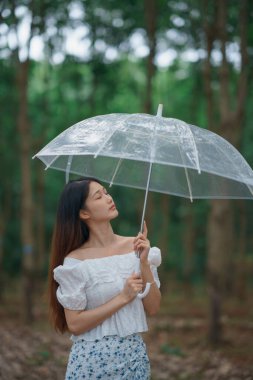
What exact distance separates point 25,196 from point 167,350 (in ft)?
14.5

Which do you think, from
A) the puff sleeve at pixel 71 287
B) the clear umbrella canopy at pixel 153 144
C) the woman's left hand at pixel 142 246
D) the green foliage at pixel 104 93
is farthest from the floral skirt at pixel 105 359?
the green foliage at pixel 104 93

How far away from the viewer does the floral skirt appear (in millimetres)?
3859

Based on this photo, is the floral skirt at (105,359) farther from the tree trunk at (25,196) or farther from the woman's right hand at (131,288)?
the tree trunk at (25,196)

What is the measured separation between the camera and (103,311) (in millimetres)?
3787

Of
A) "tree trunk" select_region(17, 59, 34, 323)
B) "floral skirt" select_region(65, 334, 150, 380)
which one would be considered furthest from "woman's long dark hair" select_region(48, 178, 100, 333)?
"tree trunk" select_region(17, 59, 34, 323)

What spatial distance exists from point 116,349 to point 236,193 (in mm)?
1510

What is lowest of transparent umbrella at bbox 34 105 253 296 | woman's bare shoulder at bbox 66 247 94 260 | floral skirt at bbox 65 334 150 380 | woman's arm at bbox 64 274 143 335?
floral skirt at bbox 65 334 150 380

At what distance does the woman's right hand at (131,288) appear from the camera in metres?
3.75

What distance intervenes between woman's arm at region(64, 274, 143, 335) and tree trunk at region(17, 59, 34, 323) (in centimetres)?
991

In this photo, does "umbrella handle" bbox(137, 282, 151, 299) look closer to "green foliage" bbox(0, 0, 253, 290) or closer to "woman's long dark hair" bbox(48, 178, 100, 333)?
"woman's long dark hair" bbox(48, 178, 100, 333)

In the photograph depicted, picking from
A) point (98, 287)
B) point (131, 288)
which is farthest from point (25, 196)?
point (131, 288)

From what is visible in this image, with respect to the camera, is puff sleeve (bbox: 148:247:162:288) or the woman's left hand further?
puff sleeve (bbox: 148:247:162:288)

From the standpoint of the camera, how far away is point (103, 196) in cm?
403

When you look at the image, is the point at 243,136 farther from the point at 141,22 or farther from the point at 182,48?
the point at 141,22
